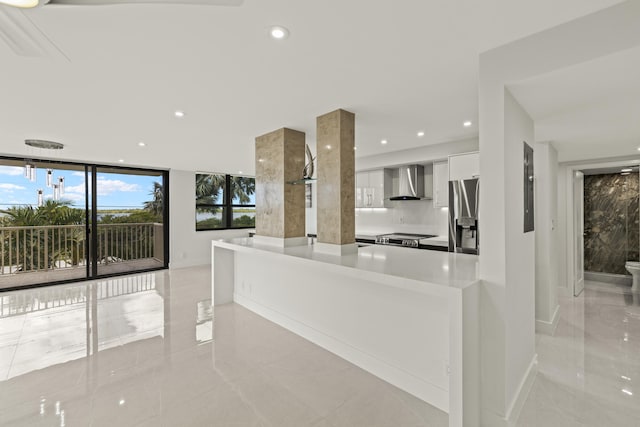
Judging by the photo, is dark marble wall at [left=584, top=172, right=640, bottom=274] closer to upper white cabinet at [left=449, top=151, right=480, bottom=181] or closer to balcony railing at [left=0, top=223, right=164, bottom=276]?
upper white cabinet at [left=449, top=151, right=480, bottom=181]

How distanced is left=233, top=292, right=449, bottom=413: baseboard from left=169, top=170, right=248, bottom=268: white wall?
4.35m

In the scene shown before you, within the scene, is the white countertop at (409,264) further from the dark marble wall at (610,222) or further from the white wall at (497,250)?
the dark marble wall at (610,222)

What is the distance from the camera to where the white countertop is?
1897 mm

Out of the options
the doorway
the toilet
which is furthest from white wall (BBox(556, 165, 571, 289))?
the toilet

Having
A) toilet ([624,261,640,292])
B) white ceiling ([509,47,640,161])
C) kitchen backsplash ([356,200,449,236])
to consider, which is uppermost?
white ceiling ([509,47,640,161])

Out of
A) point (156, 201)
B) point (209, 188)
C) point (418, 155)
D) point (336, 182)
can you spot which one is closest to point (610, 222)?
point (418, 155)

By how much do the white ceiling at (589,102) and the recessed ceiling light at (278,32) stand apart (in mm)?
1455

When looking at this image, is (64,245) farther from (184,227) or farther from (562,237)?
(562,237)

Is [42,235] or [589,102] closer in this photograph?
[589,102]

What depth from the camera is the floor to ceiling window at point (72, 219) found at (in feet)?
18.0

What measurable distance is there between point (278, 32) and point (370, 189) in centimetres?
431

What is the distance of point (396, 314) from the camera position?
237cm

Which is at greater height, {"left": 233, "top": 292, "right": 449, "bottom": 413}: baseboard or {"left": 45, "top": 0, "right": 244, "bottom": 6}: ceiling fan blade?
{"left": 45, "top": 0, "right": 244, "bottom": 6}: ceiling fan blade

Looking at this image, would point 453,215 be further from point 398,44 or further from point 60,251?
point 60,251
